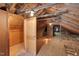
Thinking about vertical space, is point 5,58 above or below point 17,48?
below

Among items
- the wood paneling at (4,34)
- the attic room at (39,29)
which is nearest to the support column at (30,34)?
the attic room at (39,29)

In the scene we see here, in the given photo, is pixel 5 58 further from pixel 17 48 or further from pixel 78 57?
pixel 78 57

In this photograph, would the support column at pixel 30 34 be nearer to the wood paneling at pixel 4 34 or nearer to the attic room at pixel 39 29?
the attic room at pixel 39 29

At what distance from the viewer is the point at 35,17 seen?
2117 millimetres

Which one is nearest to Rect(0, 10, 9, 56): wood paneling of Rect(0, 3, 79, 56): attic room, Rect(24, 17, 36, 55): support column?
Rect(0, 3, 79, 56): attic room

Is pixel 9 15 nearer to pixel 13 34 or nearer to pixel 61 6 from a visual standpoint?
pixel 13 34

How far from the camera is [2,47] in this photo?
6.94 feet

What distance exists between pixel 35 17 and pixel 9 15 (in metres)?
0.39

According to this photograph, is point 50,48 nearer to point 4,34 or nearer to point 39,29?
point 39,29

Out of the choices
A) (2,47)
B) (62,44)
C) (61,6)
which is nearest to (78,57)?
(62,44)

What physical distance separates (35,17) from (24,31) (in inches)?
10.6

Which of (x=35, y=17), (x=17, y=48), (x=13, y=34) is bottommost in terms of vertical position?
(x=17, y=48)

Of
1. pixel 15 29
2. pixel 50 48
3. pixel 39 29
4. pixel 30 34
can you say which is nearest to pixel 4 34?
pixel 15 29

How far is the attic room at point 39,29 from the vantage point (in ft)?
6.81
